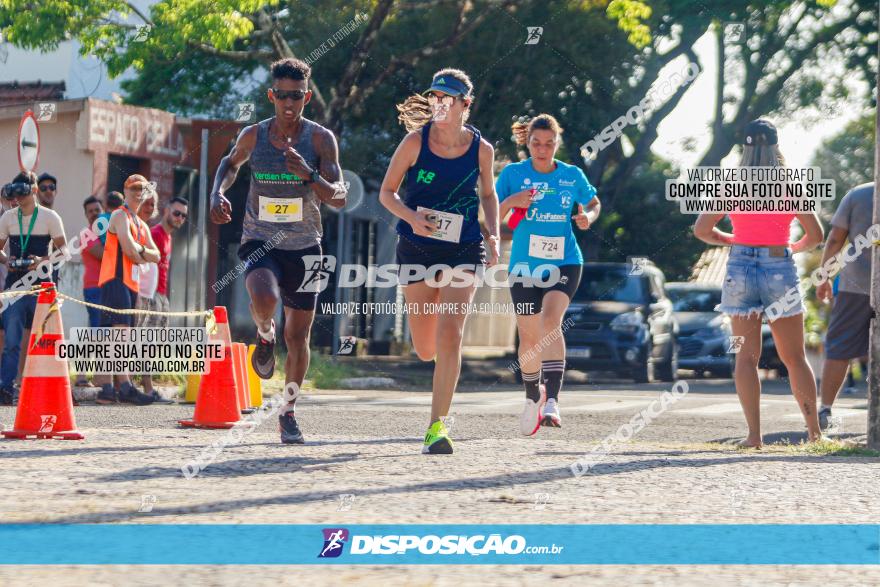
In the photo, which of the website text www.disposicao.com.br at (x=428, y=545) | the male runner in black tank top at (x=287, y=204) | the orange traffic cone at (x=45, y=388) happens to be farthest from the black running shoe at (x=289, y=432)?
the website text www.disposicao.com.br at (x=428, y=545)

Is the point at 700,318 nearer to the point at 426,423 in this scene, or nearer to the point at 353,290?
the point at 353,290

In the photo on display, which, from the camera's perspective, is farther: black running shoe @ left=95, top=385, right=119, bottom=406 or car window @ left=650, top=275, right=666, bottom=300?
car window @ left=650, top=275, right=666, bottom=300

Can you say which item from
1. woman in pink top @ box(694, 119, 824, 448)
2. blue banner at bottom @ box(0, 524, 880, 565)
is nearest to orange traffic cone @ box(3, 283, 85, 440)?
blue banner at bottom @ box(0, 524, 880, 565)

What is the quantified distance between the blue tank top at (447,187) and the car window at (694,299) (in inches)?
635

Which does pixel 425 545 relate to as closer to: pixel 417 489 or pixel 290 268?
pixel 417 489

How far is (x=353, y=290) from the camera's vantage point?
2791 centimetres

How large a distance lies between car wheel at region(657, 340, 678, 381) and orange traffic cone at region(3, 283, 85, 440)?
14.0 meters

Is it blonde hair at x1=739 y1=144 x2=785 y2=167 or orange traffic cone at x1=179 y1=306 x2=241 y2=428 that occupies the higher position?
blonde hair at x1=739 y1=144 x2=785 y2=167

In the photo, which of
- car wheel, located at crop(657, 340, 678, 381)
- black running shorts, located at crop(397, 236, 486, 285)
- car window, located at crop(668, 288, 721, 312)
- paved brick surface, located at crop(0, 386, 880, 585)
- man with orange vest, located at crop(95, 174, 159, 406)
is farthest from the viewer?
car window, located at crop(668, 288, 721, 312)

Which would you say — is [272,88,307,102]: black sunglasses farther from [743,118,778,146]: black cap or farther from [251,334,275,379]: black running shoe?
[743,118,778,146]: black cap

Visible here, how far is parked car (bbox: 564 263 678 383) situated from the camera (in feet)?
65.2

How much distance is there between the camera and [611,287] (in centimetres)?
2044

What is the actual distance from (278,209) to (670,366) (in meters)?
14.3

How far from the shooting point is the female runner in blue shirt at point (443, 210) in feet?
24.2
